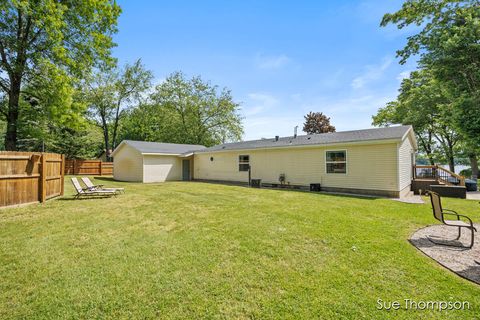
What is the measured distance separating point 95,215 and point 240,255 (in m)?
5.42

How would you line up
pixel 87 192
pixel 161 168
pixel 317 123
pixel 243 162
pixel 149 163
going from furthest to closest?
pixel 317 123 < pixel 161 168 < pixel 149 163 < pixel 243 162 < pixel 87 192

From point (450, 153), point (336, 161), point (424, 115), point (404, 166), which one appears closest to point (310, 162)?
point (336, 161)

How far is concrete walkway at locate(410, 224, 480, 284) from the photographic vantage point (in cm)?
339

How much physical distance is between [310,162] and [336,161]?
1444 mm

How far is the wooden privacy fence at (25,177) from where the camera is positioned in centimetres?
691

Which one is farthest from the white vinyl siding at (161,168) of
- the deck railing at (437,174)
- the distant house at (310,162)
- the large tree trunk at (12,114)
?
the deck railing at (437,174)

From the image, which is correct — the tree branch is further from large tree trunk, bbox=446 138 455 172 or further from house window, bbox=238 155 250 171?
large tree trunk, bbox=446 138 455 172

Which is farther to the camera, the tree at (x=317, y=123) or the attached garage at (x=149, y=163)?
the tree at (x=317, y=123)

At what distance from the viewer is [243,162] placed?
52.9 feet

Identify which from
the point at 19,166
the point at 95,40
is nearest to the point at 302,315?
the point at 19,166

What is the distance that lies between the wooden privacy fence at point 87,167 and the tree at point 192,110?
9.61 meters

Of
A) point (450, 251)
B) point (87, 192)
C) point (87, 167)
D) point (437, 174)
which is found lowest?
point (450, 251)

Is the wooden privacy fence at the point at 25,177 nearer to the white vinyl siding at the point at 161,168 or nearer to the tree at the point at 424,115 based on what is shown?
the white vinyl siding at the point at 161,168

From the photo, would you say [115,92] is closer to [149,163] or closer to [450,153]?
[149,163]
